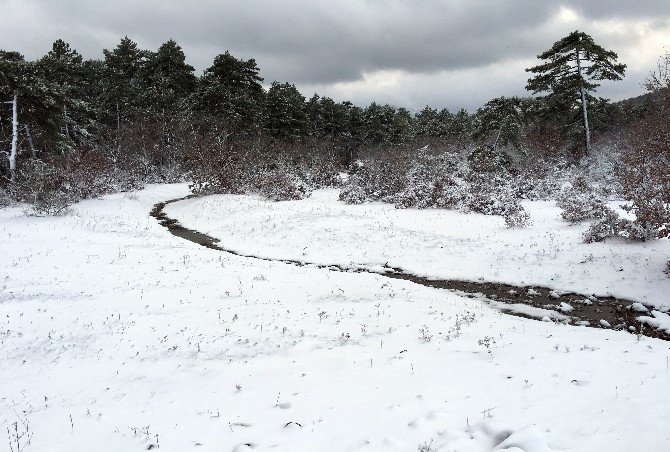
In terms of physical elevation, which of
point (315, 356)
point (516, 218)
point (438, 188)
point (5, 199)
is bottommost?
point (315, 356)

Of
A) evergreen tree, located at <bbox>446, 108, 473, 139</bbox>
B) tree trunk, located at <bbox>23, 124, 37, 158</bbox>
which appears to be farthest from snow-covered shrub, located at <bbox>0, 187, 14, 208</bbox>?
evergreen tree, located at <bbox>446, 108, 473, 139</bbox>

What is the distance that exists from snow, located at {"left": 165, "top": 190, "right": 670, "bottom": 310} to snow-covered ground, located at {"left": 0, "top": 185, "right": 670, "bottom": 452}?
106mm

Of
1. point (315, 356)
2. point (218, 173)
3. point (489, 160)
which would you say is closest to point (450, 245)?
point (315, 356)

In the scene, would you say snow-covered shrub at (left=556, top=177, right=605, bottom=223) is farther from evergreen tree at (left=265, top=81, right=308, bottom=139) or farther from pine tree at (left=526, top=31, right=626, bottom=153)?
evergreen tree at (left=265, top=81, right=308, bottom=139)

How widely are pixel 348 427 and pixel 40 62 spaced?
35.1 meters

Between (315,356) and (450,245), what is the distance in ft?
32.9

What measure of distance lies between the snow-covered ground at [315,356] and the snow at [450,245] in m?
0.11

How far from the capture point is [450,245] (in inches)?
640

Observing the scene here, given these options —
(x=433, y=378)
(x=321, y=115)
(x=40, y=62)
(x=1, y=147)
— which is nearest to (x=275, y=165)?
(x=40, y=62)

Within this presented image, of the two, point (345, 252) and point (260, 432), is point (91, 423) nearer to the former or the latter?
point (260, 432)

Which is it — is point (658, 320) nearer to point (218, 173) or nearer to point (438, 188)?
point (438, 188)

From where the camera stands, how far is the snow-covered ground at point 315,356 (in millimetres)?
5188

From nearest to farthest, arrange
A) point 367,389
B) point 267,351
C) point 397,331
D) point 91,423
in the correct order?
1. point 91,423
2. point 367,389
3. point 267,351
4. point 397,331

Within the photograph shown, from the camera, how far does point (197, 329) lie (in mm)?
9039
